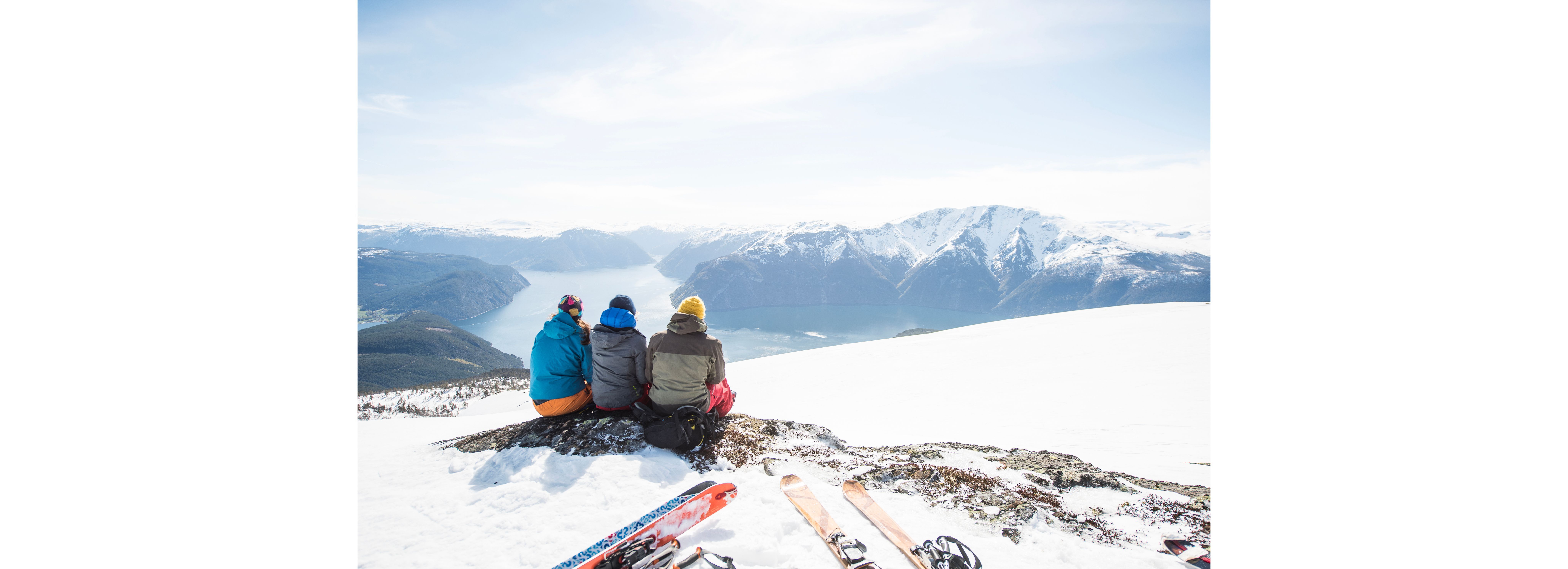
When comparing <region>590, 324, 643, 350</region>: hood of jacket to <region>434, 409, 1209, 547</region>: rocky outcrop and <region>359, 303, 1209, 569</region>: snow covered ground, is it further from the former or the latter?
<region>359, 303, 1209, 569</region>: snow covered ground

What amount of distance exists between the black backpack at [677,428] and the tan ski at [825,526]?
1.01 metres

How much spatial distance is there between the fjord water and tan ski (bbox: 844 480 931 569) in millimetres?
63029

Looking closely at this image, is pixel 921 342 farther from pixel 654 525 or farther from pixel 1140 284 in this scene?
pixel 1140 284

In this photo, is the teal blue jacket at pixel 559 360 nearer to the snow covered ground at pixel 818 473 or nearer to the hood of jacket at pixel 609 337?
the hood of jacket at pixel 609 337

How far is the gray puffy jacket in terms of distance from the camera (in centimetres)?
492

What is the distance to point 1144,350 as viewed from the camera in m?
13.2

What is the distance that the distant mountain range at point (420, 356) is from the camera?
70.4 meters

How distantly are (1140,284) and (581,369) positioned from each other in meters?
199

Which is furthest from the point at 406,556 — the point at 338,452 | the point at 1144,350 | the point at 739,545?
the point at 1144,350

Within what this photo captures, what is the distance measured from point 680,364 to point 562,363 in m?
1.47

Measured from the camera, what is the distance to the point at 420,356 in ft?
267

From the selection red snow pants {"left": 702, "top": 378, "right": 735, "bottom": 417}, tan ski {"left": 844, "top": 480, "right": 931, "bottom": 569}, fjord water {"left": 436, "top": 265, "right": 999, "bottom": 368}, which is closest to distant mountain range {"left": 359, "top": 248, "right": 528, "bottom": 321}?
fjord water {"left": 436, "top": 265, "right": 999, "bottom": 368}

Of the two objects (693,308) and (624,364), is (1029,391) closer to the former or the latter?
(693,308)

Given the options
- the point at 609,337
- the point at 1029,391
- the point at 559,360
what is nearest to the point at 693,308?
the point at 609,337
